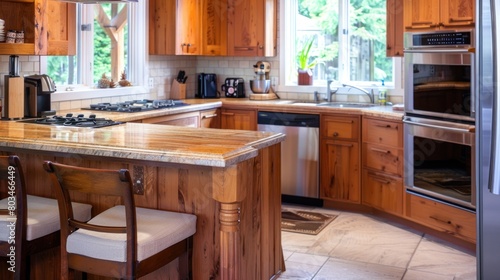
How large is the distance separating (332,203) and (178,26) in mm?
2244

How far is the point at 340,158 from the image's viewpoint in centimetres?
568

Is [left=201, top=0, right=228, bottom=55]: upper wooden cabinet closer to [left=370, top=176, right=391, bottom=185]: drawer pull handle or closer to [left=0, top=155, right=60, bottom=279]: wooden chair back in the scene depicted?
[left=370, top=176, right=391, bottom=185]: drawer pull handle

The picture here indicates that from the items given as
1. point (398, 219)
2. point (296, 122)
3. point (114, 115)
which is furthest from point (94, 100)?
point (398, 219)

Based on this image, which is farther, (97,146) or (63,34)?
(63,34)

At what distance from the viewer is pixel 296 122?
5.86m

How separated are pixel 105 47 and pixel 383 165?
9.09 feet

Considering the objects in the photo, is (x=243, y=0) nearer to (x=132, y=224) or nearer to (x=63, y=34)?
(x=63, y=34)

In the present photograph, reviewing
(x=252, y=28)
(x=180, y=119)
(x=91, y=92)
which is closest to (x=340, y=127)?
(x=180, y=119)

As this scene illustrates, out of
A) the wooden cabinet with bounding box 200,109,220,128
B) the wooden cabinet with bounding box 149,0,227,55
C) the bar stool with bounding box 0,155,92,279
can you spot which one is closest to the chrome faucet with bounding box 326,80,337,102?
the wooden cabinet with bounding box 200,109,220,128

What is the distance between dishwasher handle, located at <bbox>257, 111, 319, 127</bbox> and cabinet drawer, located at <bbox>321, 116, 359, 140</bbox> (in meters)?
0.09

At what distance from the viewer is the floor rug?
202 inches

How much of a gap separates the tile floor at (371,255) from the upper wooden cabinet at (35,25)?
2.22 meters

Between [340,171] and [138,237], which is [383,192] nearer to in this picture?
[340,171]

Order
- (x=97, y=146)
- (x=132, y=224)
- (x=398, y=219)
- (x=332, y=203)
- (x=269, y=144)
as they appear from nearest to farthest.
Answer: (x=132, y=224) → (x=97, y=146) → (x=269, y=144) → (x=398, y=219) → (x=332, y=203)
